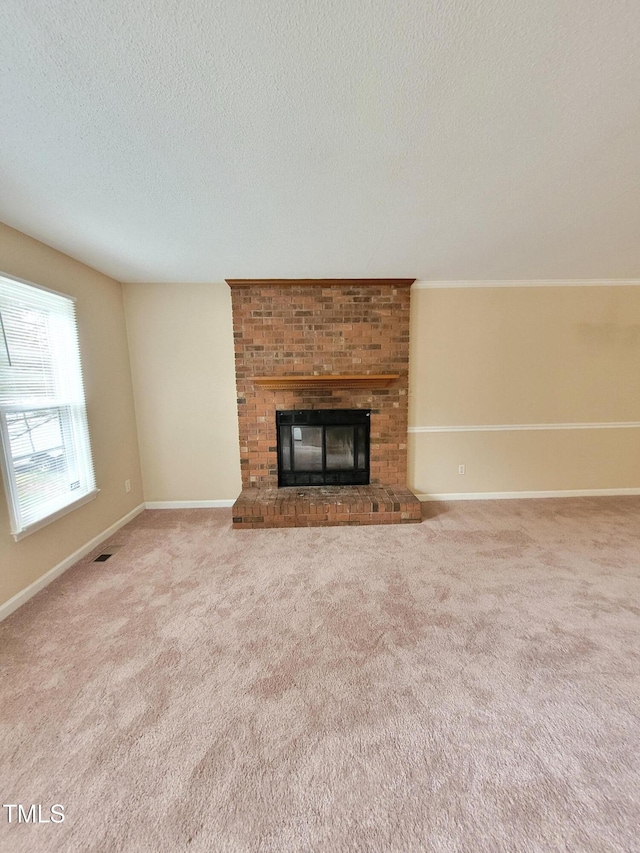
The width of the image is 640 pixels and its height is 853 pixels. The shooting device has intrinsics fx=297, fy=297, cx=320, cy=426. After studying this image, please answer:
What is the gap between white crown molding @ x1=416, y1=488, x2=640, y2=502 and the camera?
3.53m

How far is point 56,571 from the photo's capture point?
7.24 ft

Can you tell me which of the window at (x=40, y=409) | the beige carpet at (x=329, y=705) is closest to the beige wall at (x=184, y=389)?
the window at (x=40, y=409)

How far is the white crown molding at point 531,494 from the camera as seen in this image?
3.53 meters

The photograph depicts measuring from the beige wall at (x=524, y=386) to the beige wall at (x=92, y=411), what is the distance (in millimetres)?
3124

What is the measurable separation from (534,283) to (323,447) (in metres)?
2.92

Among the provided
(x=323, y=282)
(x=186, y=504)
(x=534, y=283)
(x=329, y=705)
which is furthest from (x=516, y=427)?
(x=186, y=504)

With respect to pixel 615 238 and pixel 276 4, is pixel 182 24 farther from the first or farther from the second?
pixel 615 238

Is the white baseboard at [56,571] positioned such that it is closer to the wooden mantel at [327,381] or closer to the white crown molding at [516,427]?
the wooden mantel at [327,381]

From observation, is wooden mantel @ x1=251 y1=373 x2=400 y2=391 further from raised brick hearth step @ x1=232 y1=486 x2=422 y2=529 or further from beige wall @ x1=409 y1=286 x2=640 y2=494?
raised brick hearth step @ x1=232 y1=486 x2=422 y2=529

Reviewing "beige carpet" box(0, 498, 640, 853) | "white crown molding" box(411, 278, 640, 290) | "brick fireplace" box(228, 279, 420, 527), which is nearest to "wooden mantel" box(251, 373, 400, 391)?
"brick fireplace" box(228, 279, 420, 527)

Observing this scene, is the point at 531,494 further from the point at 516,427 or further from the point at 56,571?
the point at 56,571

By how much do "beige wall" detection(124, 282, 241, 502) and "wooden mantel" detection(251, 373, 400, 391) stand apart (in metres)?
0.52

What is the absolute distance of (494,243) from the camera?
2.30m

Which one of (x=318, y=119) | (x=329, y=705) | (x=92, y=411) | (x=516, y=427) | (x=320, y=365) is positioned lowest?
(x=329, y=705)
